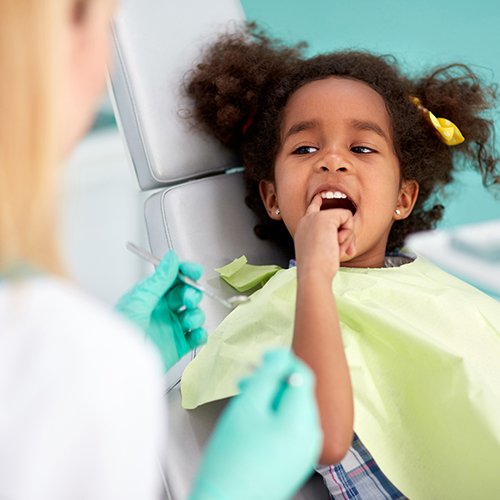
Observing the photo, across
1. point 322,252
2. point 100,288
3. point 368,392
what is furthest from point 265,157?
point 100,288

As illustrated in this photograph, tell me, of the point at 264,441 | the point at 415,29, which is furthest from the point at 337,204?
the point at 415,29

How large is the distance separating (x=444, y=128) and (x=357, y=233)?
37cm

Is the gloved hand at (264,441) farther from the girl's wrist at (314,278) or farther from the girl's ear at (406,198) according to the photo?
the girl's ear at (406,198)

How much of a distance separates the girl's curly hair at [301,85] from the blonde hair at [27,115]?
100cm

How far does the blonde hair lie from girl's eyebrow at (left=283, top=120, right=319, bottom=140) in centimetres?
92

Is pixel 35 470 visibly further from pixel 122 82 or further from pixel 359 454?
pixel 122 82

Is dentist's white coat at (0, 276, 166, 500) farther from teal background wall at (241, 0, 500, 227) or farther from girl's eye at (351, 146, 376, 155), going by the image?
teal background wall at (241, 0, 500, 227)

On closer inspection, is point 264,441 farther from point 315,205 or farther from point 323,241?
point 315,205

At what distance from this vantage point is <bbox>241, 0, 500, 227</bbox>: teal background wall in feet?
7.72

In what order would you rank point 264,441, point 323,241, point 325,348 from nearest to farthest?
point 264,441
point 325,348
point 323,241

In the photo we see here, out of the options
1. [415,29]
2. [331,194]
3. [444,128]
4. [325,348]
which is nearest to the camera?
[325,348]

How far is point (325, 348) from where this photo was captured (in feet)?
3.62

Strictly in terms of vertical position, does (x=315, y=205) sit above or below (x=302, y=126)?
Result: below

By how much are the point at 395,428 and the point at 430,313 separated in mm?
232
